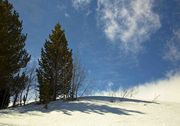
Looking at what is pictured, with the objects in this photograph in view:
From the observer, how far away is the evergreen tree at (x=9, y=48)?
106 ft

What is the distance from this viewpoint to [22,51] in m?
37.3

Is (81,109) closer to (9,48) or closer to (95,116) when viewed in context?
(95,116)

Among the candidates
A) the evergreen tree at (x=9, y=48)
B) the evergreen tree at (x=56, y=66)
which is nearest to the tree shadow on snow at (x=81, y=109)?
the evergreen tree at (x=9, y=48)

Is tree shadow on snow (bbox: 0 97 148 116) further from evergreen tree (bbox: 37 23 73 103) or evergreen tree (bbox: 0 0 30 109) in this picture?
evergreen tree (bbox: 37 23 73 103)

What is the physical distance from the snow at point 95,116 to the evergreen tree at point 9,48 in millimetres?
7168

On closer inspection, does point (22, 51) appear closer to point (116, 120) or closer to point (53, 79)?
point (53, 79)

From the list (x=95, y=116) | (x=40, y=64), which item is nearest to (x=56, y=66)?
(x=40, y=64)

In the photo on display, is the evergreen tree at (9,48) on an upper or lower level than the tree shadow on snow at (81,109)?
upper

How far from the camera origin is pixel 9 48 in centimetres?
3384

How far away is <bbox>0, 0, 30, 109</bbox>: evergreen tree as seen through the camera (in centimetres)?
3241

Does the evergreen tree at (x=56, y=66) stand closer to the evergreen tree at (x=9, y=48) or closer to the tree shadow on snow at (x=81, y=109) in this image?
the evergreen tree at (x=9, y=48)

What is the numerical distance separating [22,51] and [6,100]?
6790mm

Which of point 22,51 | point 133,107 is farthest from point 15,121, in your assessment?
point 22,51

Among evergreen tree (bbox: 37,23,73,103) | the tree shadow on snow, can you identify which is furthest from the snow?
evergreen tree (bbox: 37,23,73,103)
